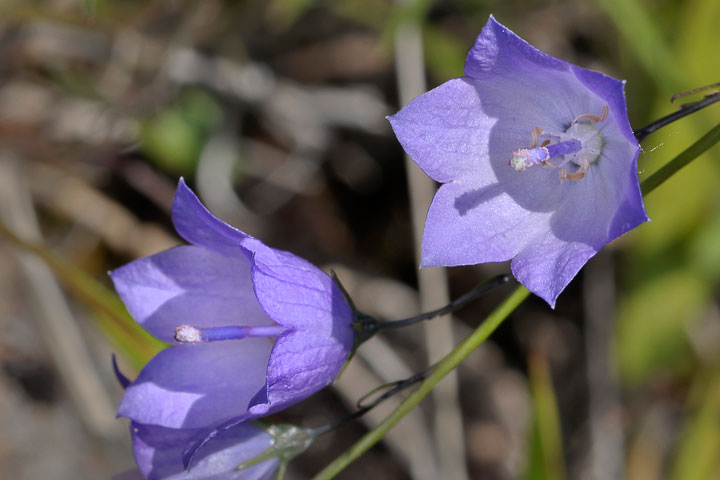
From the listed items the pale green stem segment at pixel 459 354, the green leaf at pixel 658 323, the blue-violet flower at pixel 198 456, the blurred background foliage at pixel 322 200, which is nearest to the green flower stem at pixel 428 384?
the pale green stem segment at pixel 459 354

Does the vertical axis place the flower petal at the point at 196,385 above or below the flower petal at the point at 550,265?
below

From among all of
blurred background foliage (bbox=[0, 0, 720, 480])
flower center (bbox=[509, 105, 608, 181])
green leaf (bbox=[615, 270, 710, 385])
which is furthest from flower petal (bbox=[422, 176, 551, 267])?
green leaf (bbox=[615, 270, 710, 385])

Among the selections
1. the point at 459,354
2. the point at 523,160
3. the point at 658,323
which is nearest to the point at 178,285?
the point at 459,354

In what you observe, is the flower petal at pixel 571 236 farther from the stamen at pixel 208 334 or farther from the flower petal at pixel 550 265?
the stamen at pixel 208 334

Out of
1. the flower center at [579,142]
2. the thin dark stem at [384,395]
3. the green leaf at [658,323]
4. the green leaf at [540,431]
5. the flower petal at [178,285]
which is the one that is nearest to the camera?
the thin dark stem at [384,395]

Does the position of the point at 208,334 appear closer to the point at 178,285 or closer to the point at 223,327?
the point at 223,327

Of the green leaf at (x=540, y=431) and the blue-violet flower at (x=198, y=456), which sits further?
the green leaf at (x=540, y=431)
